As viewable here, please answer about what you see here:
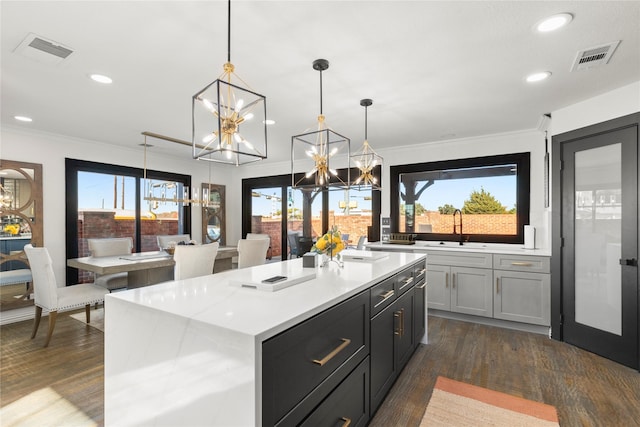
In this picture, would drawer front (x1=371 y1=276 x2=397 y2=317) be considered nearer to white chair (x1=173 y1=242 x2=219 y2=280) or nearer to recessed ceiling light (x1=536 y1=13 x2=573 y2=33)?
recessed ceiling light (x1=536 y1=13 x2=573 y2=33)

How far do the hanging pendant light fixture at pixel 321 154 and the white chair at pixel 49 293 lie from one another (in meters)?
2.56

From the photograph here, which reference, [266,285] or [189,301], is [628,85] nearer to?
[266,285]

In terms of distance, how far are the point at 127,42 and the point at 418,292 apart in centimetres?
303

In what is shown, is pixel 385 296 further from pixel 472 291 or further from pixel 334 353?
pixel 472 291

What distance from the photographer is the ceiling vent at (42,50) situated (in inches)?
81.1

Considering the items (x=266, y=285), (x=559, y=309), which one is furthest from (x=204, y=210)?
(x=559, y=309)

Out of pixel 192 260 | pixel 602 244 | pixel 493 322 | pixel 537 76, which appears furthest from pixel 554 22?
pixel 192 260

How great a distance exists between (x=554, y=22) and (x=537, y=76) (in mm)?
825

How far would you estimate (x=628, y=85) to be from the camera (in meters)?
2.78

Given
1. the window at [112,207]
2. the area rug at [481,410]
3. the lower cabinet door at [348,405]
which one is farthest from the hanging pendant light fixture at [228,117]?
the area rug at [481,410]

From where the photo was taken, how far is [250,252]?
4137mm

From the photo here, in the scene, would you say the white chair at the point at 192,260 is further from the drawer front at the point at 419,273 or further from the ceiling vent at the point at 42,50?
the drawer front at the point at 419,273

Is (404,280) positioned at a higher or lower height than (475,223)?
lower

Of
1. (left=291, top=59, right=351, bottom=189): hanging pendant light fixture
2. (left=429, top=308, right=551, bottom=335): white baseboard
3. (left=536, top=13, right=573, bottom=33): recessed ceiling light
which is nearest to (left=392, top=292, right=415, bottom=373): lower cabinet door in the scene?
(left=291, top=59, right=351, bottom=189): hanging pendant light fixture
